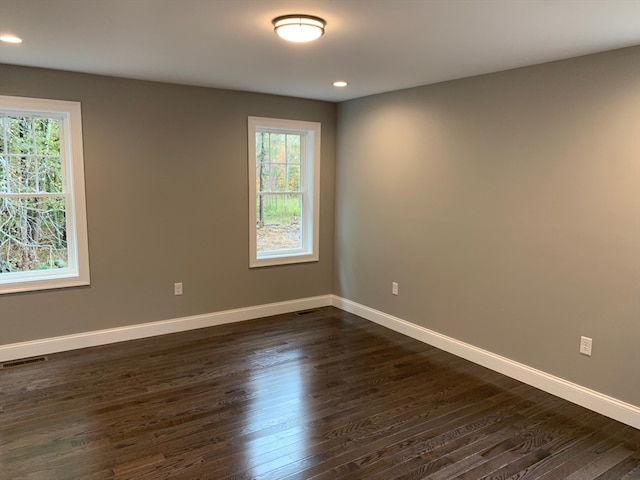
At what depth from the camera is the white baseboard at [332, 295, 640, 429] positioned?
291 cm

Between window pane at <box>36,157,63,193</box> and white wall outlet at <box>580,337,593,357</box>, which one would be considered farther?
window pane at <box>36,157,63,193</box>

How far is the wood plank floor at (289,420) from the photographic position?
2.39 m

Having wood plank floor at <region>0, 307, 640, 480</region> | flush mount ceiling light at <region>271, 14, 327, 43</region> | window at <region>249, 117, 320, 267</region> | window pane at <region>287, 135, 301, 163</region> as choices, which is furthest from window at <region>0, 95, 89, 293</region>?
flush mount ceiling light at <region>271, 14, 327, 43</region>

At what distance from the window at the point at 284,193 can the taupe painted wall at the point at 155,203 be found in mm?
125

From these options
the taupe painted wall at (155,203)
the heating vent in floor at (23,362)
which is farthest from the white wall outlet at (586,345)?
the heating vent in floor at (23,362)

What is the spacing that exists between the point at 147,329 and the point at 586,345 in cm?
361

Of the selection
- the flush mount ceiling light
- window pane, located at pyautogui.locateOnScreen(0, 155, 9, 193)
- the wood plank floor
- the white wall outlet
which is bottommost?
the wood plank floor

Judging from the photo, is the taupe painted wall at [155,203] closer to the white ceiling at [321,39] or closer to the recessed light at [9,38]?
the white ceiling at [321,39]

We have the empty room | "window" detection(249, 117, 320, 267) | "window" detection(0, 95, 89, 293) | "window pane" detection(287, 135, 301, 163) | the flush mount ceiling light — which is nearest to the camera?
the flush mount ceiling light

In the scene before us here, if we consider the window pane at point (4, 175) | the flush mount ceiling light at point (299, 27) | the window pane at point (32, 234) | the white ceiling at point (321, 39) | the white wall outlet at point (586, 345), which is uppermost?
the white ceiling at point (321, 39)

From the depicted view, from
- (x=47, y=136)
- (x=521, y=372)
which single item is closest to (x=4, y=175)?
(x=47, y=136)

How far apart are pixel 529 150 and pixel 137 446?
126 inches

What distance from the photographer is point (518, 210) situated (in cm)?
341

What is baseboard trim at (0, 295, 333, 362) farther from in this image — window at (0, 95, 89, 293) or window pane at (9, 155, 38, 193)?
window pane at (9, 155, 38, 193)
